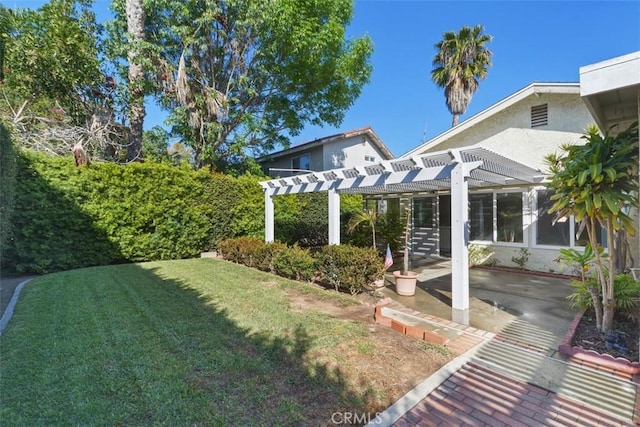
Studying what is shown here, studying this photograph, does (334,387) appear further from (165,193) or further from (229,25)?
(229,25)

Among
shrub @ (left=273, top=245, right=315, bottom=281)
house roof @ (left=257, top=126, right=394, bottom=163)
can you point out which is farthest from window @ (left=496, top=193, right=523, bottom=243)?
house roof @ (left=257, top=126, right=394, bottom=163)

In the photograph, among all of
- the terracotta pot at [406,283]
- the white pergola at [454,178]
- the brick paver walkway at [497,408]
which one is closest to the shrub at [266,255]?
the white pergola at [454,178]

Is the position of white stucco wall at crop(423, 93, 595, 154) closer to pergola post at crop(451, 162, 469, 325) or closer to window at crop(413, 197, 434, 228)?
window at crop(413, 197, 434, 228)

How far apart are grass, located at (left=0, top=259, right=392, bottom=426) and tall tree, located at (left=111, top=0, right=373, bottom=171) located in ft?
33.0

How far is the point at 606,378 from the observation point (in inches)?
155

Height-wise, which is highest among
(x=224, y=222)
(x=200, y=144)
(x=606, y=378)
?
(x=200, y=144)

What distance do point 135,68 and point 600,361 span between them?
18.0 m

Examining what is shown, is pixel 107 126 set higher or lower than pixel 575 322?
higher

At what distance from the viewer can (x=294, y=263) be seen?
9359 mm

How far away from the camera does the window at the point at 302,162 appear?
21047 millimetres

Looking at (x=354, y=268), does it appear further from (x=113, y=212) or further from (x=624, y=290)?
(x=113, y=212)

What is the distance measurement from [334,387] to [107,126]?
15003 mm

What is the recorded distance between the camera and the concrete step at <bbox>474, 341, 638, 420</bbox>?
3.49 meters

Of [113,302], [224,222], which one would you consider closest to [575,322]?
[113,302]
